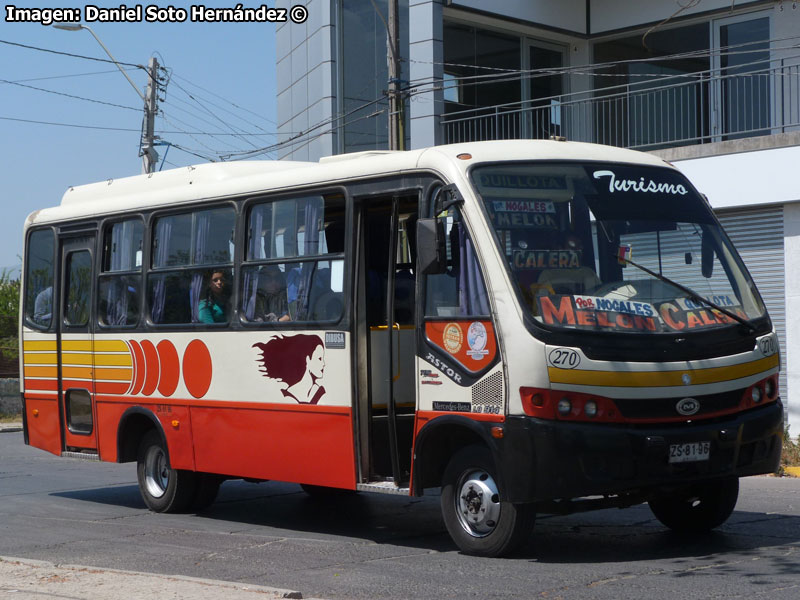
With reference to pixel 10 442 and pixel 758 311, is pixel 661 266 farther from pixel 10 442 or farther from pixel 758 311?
pixel 10 442

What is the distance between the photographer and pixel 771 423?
8.80 m

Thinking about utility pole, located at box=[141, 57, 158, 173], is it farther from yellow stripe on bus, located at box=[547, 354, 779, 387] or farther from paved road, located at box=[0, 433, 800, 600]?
yellow stripe on bus, located at box=[547, 354, 779, 387]

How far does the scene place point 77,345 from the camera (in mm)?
13086

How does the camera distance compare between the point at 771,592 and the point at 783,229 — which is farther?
the point at 783,229

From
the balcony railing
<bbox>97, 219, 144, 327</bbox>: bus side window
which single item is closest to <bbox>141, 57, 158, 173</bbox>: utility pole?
the balcony railing

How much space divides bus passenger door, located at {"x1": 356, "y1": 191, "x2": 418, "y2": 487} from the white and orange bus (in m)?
0.02

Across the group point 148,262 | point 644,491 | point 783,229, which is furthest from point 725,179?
point 644,491

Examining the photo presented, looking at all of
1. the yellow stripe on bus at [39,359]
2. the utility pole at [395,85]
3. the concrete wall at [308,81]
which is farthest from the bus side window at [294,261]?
the concrete wall at [308,81]

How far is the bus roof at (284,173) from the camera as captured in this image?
902 centimetres

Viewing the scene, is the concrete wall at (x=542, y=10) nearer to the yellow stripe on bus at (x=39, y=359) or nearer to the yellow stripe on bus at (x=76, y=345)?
the yellow stripe on bus at (x=39, y=359)

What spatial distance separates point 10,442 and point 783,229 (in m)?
14.6

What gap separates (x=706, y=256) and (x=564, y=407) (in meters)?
1.84

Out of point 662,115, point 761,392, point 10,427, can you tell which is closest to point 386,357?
point 761,392

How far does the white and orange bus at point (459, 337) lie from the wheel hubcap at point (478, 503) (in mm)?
16
